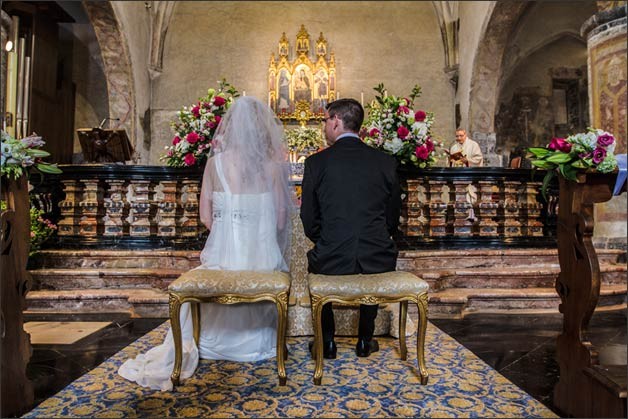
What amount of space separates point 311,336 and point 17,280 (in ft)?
7.41

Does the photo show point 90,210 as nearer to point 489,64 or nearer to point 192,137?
point 192,137

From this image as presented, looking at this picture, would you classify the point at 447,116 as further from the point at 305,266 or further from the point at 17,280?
the point at 17,280

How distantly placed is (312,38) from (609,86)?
8.12m

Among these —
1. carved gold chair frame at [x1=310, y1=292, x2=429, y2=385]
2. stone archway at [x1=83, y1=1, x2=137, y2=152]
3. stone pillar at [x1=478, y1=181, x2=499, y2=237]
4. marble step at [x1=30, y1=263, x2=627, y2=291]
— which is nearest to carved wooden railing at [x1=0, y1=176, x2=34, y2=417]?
carved gold chair frame at [x1=310, y1=292, x2=429, y2=385]

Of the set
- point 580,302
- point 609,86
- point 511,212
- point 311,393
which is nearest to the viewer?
point 580,302

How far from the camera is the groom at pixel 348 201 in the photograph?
9.36 ft

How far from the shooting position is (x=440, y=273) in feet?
16.8

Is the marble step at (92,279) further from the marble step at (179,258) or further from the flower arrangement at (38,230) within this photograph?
the flower arrangement at (38,230)

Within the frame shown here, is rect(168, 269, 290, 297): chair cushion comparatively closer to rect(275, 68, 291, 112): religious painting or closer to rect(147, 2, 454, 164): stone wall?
rect(275, 68, 291, 112): religious painting

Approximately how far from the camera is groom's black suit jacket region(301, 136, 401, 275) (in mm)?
2852

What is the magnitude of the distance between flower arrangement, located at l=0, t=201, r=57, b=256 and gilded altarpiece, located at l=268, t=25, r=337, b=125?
7.11m

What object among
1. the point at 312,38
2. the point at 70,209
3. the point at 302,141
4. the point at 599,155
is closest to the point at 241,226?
the point at 599,155

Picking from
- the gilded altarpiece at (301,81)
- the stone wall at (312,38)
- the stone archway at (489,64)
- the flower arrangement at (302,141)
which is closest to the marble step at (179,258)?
the flower arrangement at (302,141)

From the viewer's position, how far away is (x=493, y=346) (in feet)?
11.9
